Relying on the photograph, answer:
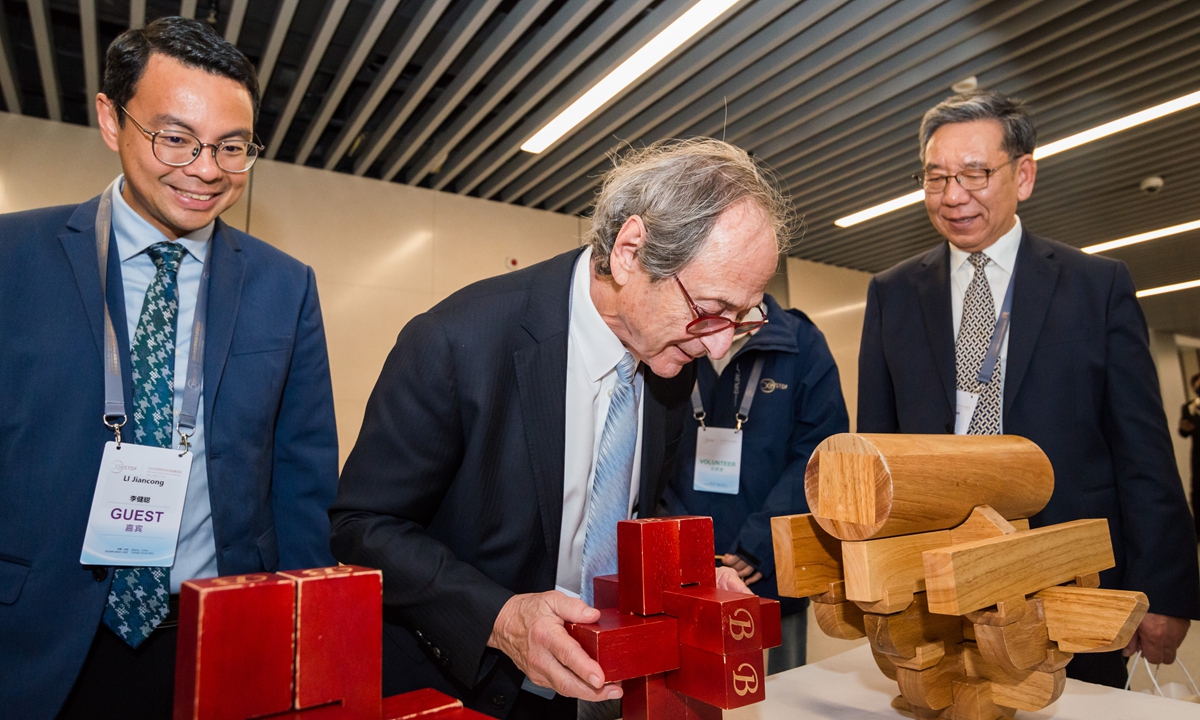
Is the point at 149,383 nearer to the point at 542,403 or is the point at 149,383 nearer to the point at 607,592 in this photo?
the point at 542,403

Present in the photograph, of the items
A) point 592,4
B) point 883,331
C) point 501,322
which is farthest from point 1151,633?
point 592,4

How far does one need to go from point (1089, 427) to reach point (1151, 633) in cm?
48

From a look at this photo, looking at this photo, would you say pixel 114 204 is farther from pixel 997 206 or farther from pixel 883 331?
pixel 997 206

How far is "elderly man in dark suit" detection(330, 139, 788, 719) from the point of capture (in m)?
1.30

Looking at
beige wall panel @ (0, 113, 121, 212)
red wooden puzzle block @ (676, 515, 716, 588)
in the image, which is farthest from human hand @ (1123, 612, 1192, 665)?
beige wall panel @ (0, 113, 121, 212)

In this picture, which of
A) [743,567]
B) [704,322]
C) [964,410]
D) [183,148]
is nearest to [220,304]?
[183,148]

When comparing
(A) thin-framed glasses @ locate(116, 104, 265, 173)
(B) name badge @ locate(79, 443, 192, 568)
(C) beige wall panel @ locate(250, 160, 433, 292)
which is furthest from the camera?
(C) beige wall panel @ locate(250, 160, 433, 292)

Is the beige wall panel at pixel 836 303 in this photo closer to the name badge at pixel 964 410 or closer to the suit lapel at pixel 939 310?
the suit lapel at pixel 939 310

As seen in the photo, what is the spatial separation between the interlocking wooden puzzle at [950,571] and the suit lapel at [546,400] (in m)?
0.43

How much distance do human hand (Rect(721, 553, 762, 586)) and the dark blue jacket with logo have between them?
0.21ft

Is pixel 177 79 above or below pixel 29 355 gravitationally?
above

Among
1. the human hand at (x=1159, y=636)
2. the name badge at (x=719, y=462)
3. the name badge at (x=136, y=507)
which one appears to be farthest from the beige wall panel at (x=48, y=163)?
the human hand at (x=1159, y=636)

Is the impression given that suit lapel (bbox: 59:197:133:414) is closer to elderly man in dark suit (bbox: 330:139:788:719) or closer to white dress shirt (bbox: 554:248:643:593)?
elderly man in dark suit (bbox: 330:139:788:719)

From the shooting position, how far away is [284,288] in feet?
5.77
